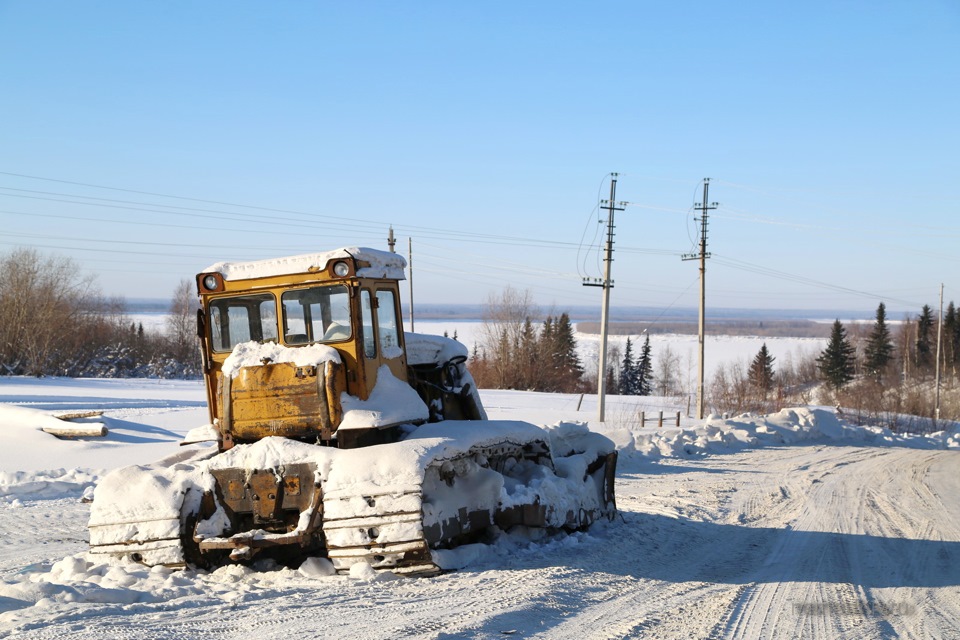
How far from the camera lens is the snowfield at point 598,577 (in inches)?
259

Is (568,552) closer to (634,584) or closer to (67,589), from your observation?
(634,584)

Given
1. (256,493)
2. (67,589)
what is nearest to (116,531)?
(256,493)

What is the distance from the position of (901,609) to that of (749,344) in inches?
6451

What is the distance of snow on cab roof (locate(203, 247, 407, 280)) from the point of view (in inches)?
353

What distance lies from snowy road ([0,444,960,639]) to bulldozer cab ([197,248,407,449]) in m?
1.51

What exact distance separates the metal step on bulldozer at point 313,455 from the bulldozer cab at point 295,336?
1cm

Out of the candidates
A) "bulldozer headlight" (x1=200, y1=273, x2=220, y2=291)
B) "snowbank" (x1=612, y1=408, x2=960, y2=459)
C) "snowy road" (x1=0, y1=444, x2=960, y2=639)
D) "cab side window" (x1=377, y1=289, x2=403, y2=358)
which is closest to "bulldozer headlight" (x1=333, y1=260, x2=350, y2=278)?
"cab side window" (x1=377, y1=289, x2=403, y2=358)

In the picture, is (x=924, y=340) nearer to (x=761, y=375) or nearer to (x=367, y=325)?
(x=761, y=375)

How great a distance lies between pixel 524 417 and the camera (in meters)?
32.5

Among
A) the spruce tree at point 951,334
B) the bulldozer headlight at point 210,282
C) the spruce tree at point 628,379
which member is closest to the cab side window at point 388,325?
the bulldozer headlight at point 210,282

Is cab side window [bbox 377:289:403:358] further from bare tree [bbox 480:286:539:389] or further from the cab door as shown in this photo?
bare tree [bbox 480:286:539:389]

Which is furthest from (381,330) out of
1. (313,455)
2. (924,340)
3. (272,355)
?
(924,340)

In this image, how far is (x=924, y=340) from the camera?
93.4 meters

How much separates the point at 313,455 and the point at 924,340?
317 feet
